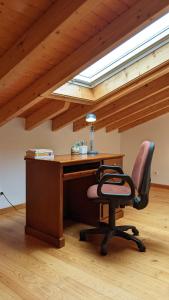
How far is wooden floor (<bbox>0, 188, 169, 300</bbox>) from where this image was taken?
69.3 inches

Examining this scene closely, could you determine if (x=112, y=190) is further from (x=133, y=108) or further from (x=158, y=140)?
(x=158, y=140)

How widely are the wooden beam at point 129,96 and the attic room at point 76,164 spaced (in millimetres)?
19

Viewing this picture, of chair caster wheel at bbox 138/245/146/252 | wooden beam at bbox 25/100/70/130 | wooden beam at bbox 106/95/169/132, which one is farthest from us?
wooden beam at bbox 106/95/169/132

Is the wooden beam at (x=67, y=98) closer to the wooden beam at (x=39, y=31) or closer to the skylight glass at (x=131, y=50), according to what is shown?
the skylight glass at (x=131, y=50)

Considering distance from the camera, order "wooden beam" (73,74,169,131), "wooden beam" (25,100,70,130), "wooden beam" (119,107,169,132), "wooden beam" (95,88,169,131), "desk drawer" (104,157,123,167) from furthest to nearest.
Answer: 1. "wooden beam" (119,107,169,132)
2. "wooden beam" (95,88,169,131)
3. "wooden beam" (73,74,169,131)
4. "wooden beam" (25,100,70,130)
5. "desk drawer" (104,157,123,167)

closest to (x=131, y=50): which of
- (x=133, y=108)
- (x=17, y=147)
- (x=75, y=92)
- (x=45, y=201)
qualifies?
(x=75, y=92)

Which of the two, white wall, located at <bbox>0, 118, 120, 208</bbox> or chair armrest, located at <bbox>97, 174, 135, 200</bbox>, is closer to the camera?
chair armrest, located at <bbox>97, 174, 135, 200</bbox>

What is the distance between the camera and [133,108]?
4445 millimetres

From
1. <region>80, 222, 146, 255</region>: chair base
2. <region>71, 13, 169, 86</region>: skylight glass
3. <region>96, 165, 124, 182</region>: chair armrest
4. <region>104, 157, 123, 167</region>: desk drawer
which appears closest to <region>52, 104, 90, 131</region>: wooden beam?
<region>71, 13, 169, 86</region>: skylight glass

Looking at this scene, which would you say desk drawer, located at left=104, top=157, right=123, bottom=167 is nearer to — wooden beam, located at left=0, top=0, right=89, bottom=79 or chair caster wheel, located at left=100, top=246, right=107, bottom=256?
chair caster wheel, located at left=100, top=246, right=107, bottom=256

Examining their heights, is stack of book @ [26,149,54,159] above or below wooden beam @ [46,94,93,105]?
below

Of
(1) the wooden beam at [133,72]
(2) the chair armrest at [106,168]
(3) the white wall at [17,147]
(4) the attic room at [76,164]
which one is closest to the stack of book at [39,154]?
(4) the attic room at [76,164]

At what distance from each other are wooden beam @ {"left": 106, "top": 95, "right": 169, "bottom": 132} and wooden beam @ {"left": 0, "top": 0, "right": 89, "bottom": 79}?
2877mm

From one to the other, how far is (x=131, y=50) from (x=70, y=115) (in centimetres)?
141
